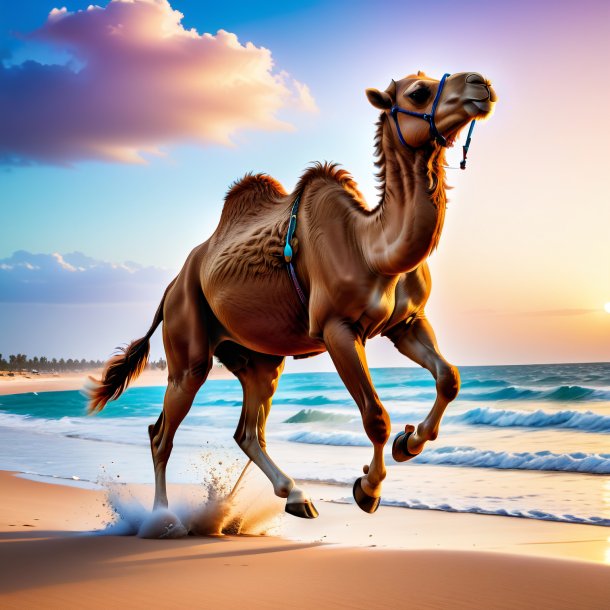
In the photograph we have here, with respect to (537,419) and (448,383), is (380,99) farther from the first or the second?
(537,419)

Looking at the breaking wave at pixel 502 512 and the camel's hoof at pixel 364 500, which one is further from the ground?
the camel's hoof at pixel 364 500

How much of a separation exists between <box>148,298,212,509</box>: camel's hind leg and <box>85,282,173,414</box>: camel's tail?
0.76 metres

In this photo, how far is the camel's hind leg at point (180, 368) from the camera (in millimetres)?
6148

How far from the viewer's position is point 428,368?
5105 millimetres

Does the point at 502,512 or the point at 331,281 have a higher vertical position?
the point at 331,281

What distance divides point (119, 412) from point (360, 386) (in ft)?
87.3

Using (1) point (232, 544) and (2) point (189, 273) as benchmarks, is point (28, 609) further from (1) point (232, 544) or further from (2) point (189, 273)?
(2) point (189, 273)

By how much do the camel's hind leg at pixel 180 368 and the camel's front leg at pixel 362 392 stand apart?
1433mm

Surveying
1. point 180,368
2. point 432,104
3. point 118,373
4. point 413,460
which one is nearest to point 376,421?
point 432,104

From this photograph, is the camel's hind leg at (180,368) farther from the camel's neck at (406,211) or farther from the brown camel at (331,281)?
the camel's neck at (406,211)

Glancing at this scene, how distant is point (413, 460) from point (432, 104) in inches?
364

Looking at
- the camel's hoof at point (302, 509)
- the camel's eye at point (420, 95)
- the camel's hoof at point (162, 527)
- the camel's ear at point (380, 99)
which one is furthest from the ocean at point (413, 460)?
the camel's eye at point (420, 95)

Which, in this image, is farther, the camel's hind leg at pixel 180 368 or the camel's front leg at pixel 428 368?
the camel's hind leg at pixel 180 368

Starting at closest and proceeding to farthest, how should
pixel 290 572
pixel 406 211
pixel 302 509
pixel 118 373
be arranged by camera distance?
pixel 290 572 < pixel 406 211 < pixel 302 509 < pixel 118 373
